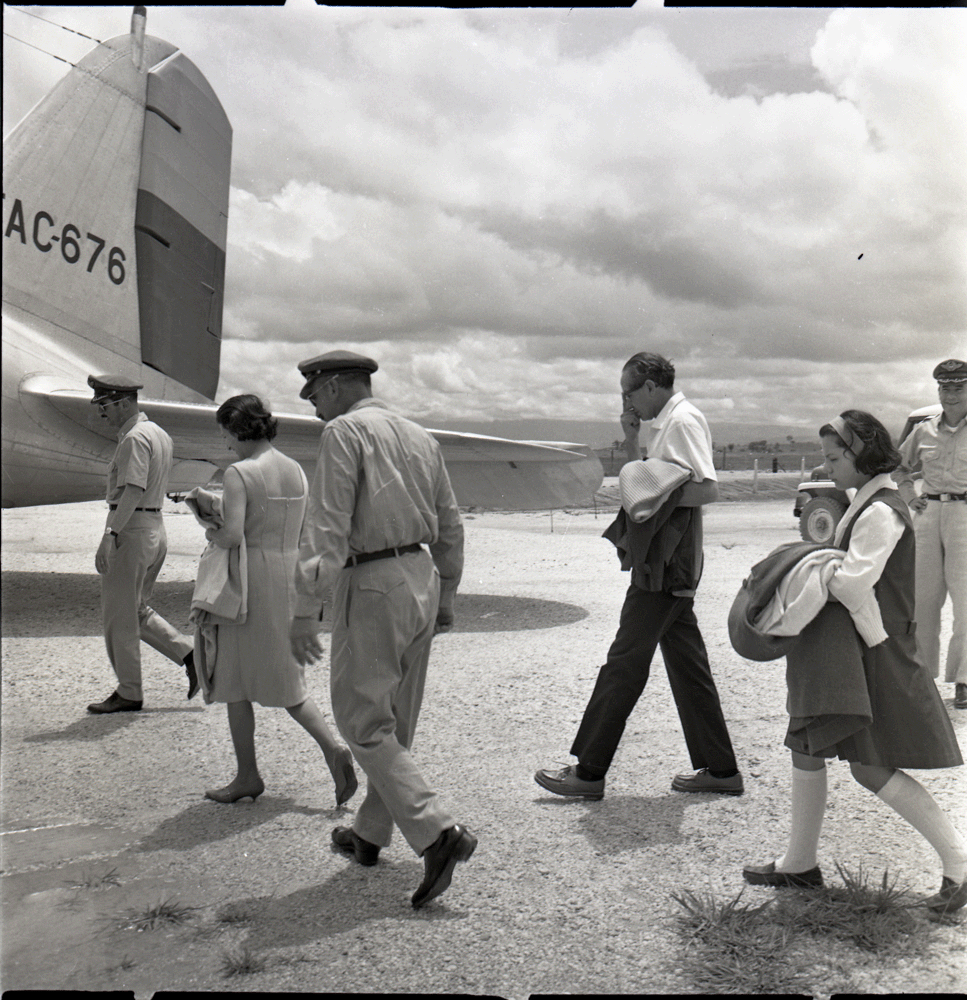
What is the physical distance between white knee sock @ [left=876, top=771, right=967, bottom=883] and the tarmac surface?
204 mm

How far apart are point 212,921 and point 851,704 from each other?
6.47 ft

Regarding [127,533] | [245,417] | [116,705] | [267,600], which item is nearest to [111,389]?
[127,533]

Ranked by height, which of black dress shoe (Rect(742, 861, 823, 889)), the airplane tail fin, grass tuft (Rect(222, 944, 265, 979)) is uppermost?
the airplane tail fin

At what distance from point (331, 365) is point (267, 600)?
46.8 inches

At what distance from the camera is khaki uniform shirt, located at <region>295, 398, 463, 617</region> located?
2.64m

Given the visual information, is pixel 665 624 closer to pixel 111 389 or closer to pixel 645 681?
pixel 645 681

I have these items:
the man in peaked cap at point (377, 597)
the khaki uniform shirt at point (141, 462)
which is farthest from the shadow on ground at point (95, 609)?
the man in peaked cap at point (377, 597)

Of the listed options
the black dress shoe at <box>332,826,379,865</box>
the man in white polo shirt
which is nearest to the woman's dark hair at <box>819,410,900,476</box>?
the man in white polo shirt

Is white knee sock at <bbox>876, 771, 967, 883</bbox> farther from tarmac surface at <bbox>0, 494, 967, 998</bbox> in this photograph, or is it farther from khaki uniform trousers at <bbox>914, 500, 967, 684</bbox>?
khaki uniform trousers at <bbox>914, 500, 967, 684</bbox>

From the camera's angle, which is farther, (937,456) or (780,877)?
(937,456)

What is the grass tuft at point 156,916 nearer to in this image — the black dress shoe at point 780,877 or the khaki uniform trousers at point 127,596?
the black dress shoe at point 780,877

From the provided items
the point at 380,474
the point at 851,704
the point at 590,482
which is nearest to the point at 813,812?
the point at 851,704

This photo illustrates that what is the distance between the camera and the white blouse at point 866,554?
2.43 metres

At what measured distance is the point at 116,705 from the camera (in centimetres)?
482
